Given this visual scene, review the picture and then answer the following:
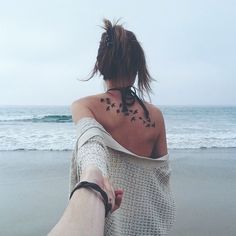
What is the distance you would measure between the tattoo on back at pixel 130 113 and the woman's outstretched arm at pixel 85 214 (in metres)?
0.60

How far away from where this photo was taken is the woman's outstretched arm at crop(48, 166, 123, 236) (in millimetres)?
554

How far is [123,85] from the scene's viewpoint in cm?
143

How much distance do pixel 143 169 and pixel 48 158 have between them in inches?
341

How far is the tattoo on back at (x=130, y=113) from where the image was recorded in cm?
140

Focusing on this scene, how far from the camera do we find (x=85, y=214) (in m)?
0.63

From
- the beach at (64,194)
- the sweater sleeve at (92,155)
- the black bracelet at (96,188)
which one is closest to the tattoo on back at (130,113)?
the sweater sleeve at (92,155)

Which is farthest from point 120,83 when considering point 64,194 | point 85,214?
point 64,194

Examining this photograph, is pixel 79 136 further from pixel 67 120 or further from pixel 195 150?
pixel 67 120

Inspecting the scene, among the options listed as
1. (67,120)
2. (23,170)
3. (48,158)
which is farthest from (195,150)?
(67,120)

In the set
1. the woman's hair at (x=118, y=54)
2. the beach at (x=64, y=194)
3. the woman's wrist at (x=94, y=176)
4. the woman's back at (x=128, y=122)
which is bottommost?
the beach at (x=64, y=194)

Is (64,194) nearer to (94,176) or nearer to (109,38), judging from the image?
(109,38)

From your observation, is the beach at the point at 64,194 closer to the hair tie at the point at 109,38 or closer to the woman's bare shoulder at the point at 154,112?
the woman's bare shoulder at the point at 154,112

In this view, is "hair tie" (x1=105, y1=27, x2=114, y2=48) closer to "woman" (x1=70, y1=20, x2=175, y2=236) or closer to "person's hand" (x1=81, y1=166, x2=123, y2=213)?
"woman" (x1=70, y1=20, x2=175, y2=236)

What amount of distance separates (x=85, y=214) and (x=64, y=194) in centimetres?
541
